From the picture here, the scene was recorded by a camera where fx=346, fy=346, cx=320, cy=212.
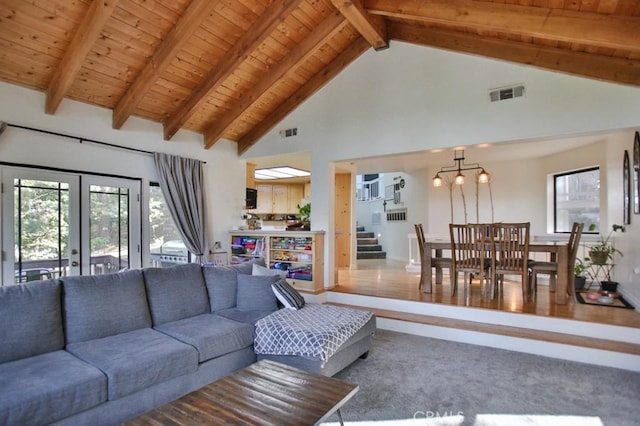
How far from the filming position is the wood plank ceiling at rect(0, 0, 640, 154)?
3.01m

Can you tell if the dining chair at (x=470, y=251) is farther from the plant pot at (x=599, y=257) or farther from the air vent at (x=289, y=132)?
the air vent at (x=289, y=132)

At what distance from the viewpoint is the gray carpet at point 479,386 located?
241 centimetres

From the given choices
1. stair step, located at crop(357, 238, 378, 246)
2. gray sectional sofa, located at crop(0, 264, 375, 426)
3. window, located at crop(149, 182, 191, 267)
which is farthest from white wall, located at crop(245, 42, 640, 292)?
stair step, located at crop(357, 238, 378, 246)

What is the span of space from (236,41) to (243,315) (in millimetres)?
3098

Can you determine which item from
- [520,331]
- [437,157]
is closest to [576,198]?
[437,157]

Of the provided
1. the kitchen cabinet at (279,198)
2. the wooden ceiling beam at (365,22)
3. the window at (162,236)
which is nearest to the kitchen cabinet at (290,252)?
the window at (162,236)

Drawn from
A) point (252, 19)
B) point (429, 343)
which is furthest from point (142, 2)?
point (429, 343)

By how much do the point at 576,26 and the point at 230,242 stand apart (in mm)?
5212

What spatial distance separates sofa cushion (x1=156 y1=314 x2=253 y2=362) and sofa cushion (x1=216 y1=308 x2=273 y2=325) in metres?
0.08

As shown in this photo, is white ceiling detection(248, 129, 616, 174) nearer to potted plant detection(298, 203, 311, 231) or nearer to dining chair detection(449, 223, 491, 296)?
potted plant detection(298, 203, 311, 231)

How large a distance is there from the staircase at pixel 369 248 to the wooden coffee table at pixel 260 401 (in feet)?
25.5

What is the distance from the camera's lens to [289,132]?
5.74 m

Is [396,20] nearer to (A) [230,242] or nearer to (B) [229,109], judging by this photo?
(B) [229,109]

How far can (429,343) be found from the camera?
12.4 ft
